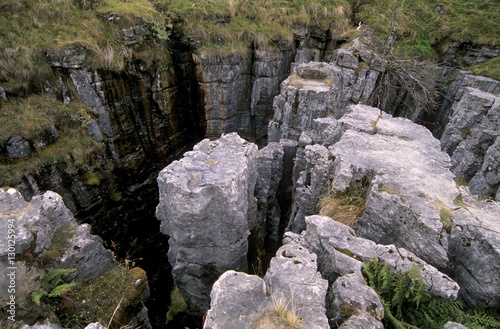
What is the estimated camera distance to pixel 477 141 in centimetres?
1313

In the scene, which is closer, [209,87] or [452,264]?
[452,264]

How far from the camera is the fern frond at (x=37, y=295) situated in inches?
206

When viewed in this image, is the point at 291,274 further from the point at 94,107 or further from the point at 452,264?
the point at 94,107

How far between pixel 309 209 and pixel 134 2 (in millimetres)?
15536

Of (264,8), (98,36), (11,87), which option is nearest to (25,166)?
(11,87)

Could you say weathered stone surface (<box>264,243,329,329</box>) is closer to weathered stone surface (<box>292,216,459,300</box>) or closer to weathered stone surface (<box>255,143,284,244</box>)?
weathered stone surface (<box>292,216,459,300</box>)

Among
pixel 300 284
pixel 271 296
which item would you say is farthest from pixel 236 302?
pixel 300 284

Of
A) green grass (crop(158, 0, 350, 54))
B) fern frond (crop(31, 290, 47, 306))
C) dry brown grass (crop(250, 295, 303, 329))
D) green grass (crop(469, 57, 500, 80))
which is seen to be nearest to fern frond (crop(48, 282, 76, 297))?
fern frond (crop(31, 290, 47, 306))

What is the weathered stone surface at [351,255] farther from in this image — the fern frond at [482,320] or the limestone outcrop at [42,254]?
the limestone outcrop at [42,254]

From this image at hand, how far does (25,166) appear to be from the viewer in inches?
462

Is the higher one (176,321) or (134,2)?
(134,2)

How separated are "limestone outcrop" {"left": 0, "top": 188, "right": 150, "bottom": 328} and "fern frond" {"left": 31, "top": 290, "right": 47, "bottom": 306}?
0.15 m

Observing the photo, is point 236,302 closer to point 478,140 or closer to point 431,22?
point 478,140

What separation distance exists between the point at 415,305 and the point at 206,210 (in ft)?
15.3
